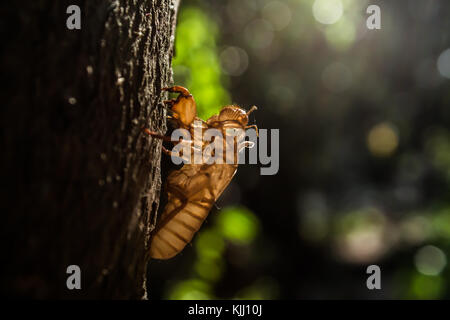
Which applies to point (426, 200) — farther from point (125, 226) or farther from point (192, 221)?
point (125, 226)

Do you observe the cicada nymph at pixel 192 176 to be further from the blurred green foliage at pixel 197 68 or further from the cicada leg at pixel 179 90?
the blurred green foliage at pixel 197 68

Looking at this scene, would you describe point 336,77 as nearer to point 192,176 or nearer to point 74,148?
point 192,176

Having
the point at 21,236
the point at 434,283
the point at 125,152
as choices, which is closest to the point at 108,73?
the point at 125,152

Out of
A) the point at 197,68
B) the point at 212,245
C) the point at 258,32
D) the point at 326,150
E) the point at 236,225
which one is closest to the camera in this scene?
the point at 197,68

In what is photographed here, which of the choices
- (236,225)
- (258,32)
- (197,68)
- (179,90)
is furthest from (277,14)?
(179,90)
